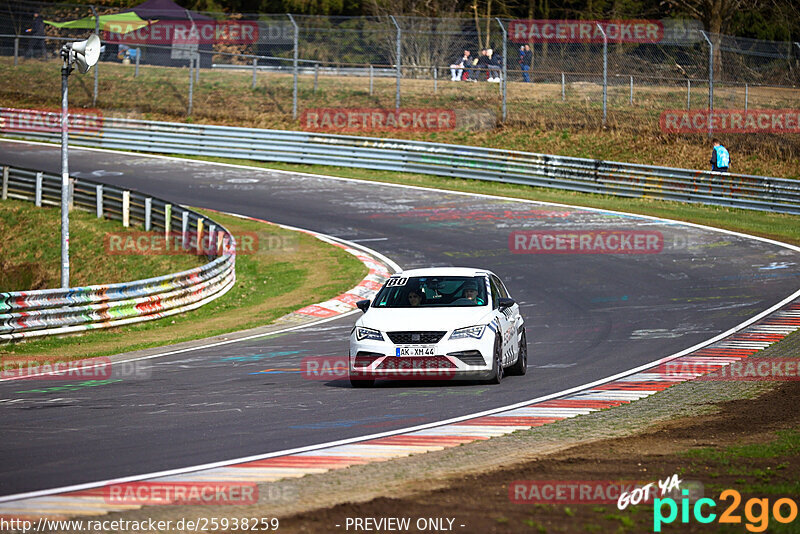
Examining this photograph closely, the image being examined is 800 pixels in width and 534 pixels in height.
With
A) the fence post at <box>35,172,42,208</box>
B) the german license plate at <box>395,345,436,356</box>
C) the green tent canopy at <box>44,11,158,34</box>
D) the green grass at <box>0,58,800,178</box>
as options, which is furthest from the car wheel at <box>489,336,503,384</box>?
the green tent canopy at <box>44,11,158,34</box>

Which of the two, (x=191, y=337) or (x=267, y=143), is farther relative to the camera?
(x=267, y=143)

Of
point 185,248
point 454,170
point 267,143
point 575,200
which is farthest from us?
point 267,143

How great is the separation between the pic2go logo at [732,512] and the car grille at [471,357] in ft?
18.8

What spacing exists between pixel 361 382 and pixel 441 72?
29.3 m

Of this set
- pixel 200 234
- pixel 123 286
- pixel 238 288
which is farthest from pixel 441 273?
pixel 200 234

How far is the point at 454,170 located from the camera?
36250mm

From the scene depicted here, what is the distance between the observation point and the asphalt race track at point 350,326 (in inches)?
362

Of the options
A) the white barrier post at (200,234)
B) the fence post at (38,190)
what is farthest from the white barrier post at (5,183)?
the white barrier post at (200,234)

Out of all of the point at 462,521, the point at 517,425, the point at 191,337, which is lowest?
the point at 191,337

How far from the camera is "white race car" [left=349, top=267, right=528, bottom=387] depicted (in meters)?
12.0

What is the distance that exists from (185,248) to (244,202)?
6.02 metres

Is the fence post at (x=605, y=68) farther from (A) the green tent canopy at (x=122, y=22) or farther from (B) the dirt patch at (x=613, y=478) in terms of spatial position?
(B) the dirt patch at (x=613, y=478)

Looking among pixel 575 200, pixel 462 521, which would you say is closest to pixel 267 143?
pixel 575 200

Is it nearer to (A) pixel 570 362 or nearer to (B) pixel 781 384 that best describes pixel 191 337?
(A) pixel 570 362
